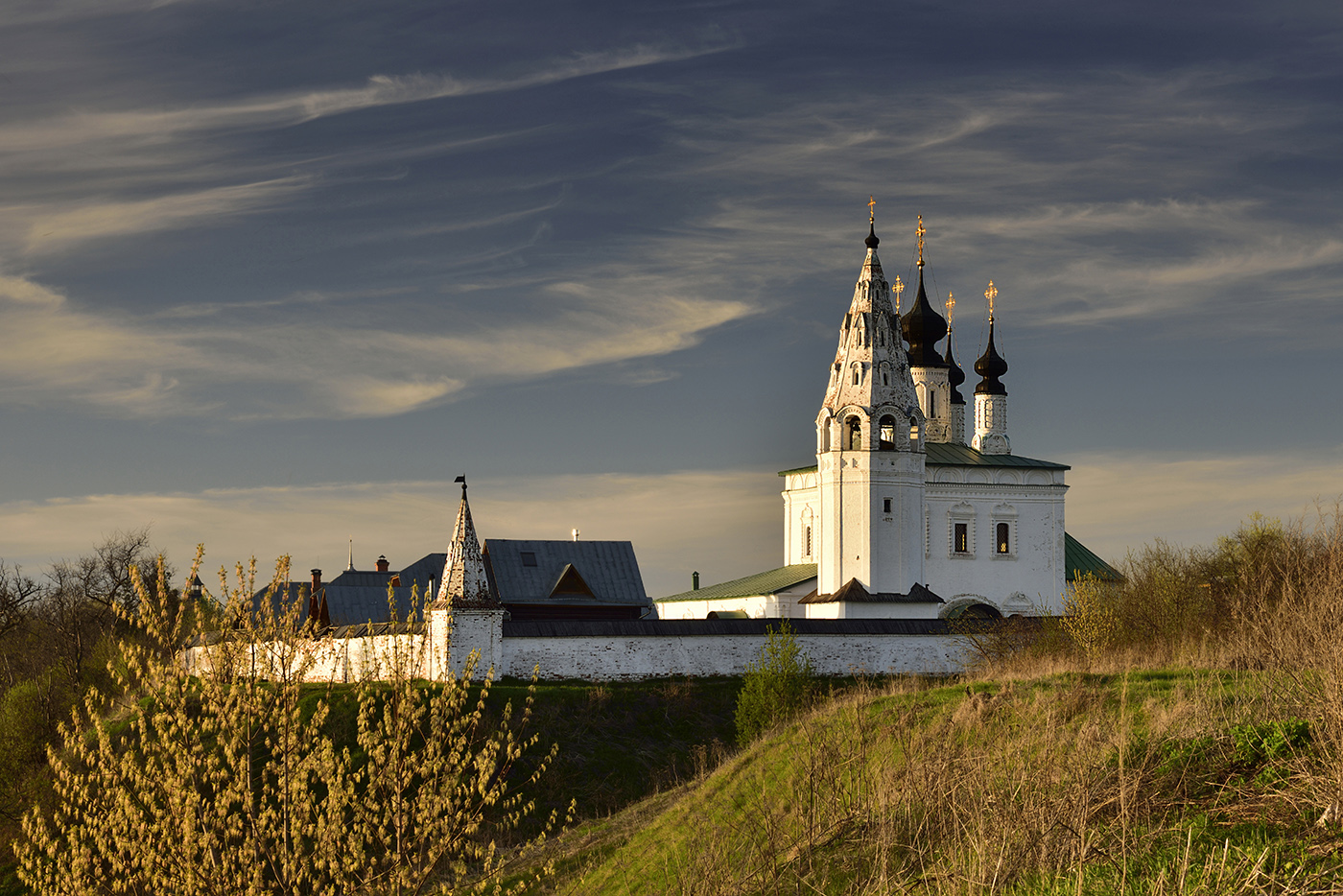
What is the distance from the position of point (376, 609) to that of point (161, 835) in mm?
35667

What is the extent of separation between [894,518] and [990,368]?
1301cm

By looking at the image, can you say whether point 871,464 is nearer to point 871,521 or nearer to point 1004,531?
point 871,521

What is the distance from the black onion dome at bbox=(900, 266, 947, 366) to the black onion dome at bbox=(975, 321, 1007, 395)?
5.14ft

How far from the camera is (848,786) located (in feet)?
37.2

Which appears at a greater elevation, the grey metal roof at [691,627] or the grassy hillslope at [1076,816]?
the grey metal roof at [691,627]

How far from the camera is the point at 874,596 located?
40.0 meters

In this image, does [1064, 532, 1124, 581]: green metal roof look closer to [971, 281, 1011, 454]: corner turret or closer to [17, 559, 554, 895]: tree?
[971, 281, 1011, 454]: corner turret

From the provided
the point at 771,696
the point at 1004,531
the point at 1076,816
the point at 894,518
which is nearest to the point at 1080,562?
the point at 1004,531

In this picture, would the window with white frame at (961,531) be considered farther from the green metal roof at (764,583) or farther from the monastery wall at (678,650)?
the monastery wall at (678,650)

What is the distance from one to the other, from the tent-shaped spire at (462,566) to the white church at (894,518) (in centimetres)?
1610

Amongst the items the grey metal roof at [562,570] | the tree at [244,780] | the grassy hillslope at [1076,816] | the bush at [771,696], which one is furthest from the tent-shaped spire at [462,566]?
the tree at [244,780]

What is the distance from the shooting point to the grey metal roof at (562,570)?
124 feet

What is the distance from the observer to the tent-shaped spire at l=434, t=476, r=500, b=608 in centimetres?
2653

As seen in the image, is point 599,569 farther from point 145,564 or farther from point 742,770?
point 742,770
